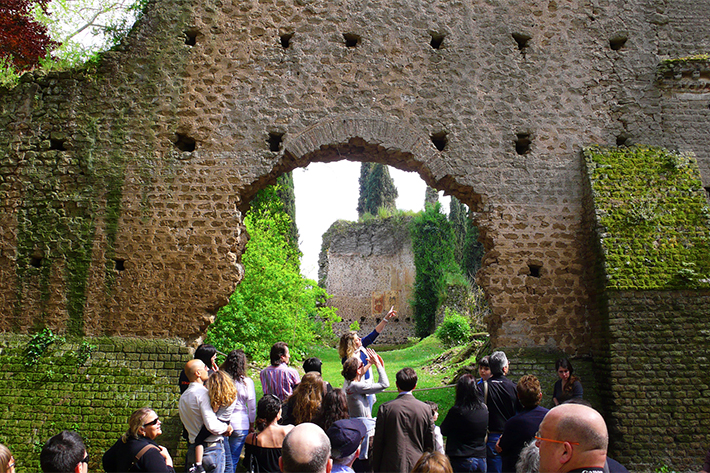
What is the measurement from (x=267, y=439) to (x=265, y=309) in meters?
7.58

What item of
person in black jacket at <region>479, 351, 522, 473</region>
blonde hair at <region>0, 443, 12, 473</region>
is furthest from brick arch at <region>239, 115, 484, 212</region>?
blonde hair at <region>0, 443, 12, 473</region>

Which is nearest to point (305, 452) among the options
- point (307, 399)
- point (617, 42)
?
point (307, 399)

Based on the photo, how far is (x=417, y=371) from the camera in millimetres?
13859

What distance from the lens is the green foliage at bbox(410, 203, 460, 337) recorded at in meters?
24.0

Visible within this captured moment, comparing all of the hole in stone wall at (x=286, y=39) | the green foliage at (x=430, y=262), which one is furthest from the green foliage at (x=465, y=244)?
the hole in stone wall at (x=286, y=39)

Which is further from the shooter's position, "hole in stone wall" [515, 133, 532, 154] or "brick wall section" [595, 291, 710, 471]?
"hole in stone wall" [515, 133, 532, 154]

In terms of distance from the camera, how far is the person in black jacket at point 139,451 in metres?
3.14

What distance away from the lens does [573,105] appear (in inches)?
313

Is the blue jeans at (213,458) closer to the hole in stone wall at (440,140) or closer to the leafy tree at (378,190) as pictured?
the hole in stone wall at (440,140)

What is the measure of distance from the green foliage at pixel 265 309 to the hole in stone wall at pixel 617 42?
8132 millimetres

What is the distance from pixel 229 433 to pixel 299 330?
7.31 m

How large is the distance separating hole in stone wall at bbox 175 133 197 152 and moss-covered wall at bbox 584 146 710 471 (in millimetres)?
6456

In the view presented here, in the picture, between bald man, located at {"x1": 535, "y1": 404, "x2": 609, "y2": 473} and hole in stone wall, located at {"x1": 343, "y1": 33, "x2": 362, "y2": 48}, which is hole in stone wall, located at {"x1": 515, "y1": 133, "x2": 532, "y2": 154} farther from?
bald man, located at {"x1": 535, "y1": 404, "x2": 609, "y2": 473}

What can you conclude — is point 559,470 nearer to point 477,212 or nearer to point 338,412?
point 338,412
